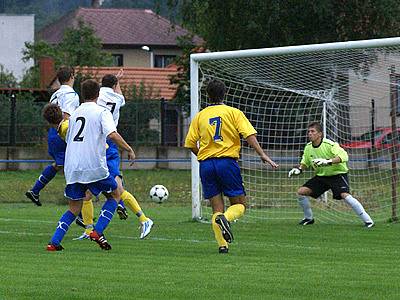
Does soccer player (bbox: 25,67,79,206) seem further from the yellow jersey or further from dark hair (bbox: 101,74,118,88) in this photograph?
the yellow jersey

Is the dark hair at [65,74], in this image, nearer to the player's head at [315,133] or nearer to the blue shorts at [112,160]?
the blue shorts at [112,160]

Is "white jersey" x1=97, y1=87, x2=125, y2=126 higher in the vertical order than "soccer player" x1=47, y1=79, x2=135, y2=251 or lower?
higher

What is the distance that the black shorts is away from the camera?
16.9 metres

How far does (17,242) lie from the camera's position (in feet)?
45.0

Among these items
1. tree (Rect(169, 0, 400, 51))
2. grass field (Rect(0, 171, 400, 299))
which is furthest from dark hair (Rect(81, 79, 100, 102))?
tree (Rect(169, 0, 400, 51))

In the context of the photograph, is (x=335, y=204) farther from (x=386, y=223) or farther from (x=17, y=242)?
(x=17, y=242)

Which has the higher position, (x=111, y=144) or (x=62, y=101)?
(x=62, y=101)

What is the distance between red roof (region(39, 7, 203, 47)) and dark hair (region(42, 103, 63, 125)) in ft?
213

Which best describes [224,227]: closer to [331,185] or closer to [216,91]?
[216,91]

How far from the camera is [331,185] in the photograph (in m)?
17.0

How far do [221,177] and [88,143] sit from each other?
1.47 meters

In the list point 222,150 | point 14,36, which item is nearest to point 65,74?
point 222,150

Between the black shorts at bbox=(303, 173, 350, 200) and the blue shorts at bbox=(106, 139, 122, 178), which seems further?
the black shorts at bbox=(303, 173, 350, 200)

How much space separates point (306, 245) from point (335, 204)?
786 centimetres
